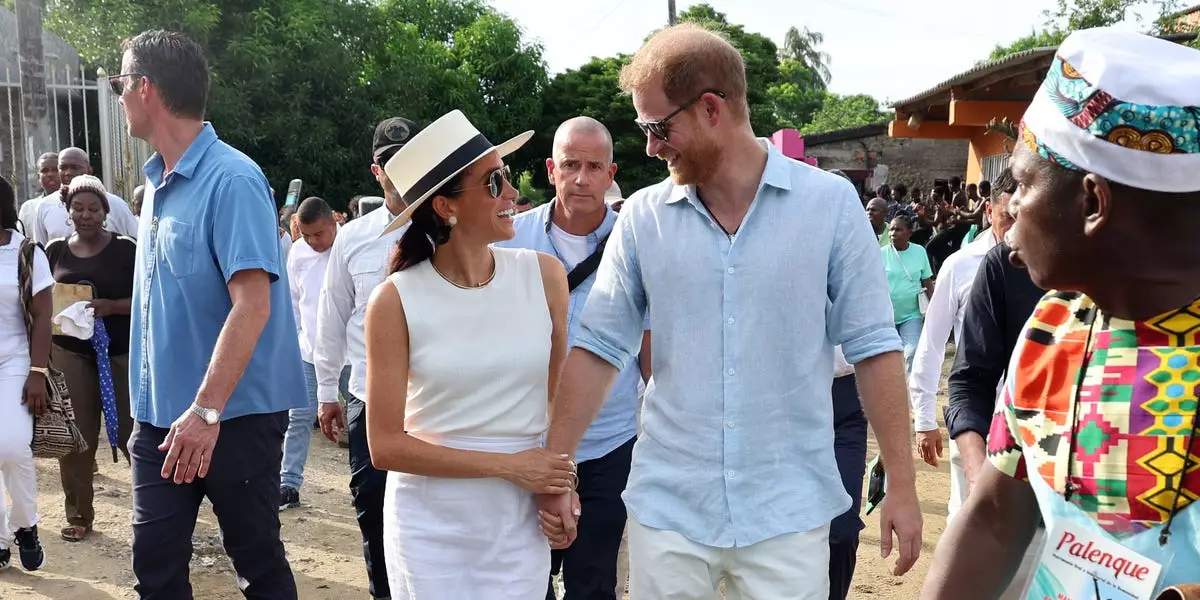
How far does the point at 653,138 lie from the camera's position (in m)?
3.10

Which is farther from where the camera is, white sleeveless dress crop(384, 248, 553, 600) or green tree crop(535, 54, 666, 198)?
green tree crop(535, 54, 666, 198)

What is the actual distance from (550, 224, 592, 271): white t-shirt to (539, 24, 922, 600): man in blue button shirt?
4.81 ft

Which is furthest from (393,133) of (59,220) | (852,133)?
(852,133)

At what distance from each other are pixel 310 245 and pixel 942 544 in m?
6.46

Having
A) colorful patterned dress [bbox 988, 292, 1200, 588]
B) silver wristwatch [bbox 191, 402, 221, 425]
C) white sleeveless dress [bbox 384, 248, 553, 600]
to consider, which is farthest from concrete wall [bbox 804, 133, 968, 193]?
colorful patterned dress [bbox 988, 292, 1200, 588]

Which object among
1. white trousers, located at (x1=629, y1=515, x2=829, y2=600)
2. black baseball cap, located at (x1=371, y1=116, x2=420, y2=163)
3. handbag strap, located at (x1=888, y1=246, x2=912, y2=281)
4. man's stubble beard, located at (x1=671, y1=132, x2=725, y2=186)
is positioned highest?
black baseball cap, located at (x1=371, y1=116, x2=420, y2=163)

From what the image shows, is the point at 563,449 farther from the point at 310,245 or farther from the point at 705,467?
the point at 310,245

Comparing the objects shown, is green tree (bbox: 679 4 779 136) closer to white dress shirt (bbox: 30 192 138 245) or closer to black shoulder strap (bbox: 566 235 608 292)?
white dress shirt (bbox: 30 192 138 245)

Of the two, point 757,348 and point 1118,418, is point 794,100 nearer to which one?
point 757,348

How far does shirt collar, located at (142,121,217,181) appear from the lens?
12.2 ft

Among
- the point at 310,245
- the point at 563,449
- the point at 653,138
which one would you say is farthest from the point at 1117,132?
the point at 310,245

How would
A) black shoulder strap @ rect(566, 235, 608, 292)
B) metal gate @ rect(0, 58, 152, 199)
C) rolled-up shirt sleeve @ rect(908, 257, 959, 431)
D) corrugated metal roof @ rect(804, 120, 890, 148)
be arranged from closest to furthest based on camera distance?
1. black shoulder strap @ rect(566, 235, 608, 292)
2. rolled-up shirt sleeve @ rect(908, 257, 959, 431)
3. metal gate @ rect(0, 58, 152, 199)
4. corrugated metal roof @ rect(804, 120, 890, 148)

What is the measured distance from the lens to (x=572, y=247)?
4578 mm

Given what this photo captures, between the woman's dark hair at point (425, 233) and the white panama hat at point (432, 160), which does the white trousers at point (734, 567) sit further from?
the white panama hat at point (432, 160)
